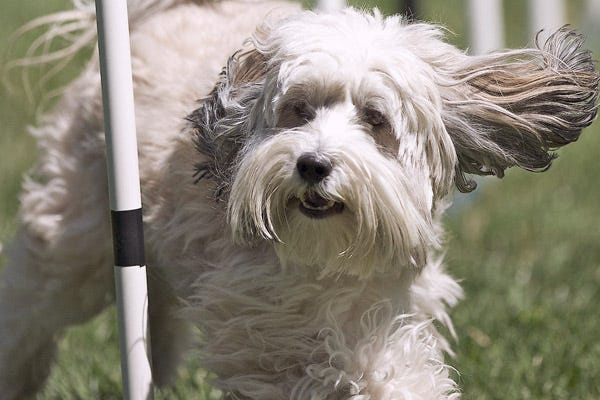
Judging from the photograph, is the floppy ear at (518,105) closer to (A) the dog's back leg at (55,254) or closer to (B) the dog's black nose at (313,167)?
(B) the dog's black nose at (313,167)

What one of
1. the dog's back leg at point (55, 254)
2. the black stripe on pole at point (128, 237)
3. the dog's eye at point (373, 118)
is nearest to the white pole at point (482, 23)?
the dog's back leg at point (55, 254)

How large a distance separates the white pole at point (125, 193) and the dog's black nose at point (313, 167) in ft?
1.71

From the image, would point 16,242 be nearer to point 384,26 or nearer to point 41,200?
point 41,200

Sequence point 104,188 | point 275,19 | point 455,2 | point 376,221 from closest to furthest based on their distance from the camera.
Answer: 1. point 376,221
2. point 275,19
3. point 104,188
4. point 455,2

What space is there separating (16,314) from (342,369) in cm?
172

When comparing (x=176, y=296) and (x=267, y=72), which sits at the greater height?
(x=267, y=72)

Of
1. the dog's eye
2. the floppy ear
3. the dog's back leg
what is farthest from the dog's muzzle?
the dog's back leg

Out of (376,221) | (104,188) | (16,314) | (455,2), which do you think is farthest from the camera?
(455,2)

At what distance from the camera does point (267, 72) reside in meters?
3.41

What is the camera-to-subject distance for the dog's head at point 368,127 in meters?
3.12

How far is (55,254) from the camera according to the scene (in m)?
4.46

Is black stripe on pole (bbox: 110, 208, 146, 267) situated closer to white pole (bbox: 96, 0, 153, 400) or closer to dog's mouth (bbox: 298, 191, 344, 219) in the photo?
white pole (bbox: 96, 0, 153, 400)

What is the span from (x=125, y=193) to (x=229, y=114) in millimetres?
387

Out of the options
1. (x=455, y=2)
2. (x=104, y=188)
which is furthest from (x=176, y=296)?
(x=455, y=2)
